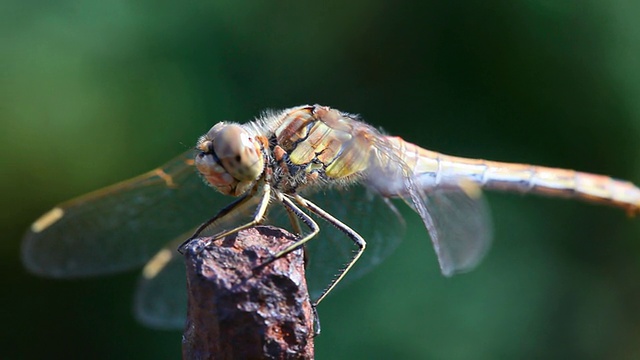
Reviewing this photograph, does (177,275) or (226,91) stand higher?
(226,91)

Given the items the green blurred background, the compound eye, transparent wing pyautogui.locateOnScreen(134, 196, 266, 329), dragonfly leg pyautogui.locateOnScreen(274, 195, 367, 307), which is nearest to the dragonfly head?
the compound eye

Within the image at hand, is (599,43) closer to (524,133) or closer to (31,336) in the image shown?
(524,133)

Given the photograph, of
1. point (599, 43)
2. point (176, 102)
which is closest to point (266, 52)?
point (176, 102)

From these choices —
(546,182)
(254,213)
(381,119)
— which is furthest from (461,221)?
(381,119)

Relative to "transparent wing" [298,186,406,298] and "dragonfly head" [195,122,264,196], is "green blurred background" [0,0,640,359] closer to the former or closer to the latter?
"transparent wing" [298,186,406,298]

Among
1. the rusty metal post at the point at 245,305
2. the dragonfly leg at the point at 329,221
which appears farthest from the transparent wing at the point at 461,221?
the rusty metal post at the point at 245,305
